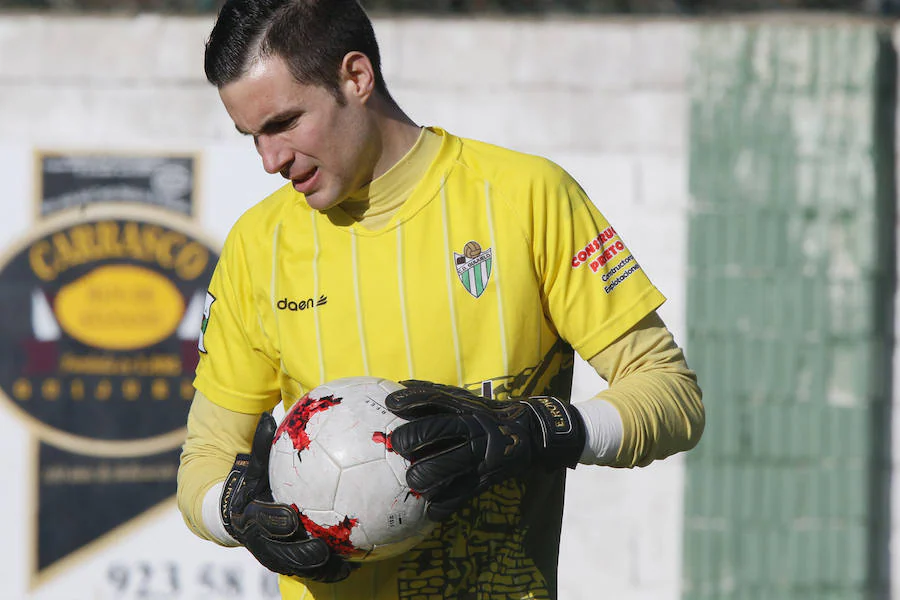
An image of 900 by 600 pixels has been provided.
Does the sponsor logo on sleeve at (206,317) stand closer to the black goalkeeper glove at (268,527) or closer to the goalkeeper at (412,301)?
the goalkeeper at (412,301)

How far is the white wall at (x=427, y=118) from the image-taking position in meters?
4.44

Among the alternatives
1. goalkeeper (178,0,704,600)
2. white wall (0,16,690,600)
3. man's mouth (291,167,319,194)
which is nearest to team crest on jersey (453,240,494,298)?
goalkeeper (178,0,704,600)

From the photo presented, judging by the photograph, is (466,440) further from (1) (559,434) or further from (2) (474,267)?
(2) (474,267)

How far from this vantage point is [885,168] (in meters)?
4.53

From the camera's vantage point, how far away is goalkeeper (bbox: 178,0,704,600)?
197 centimetres

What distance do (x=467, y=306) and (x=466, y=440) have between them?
1.08 feet

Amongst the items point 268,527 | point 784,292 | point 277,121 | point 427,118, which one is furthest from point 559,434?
point 784,292

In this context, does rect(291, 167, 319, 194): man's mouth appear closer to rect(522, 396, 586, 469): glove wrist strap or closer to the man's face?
the man's face

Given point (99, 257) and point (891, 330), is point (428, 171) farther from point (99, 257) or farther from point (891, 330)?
point (891, 330)

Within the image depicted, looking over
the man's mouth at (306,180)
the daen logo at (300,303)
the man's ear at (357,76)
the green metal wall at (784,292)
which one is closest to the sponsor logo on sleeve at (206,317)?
the daen logo at (300,303)

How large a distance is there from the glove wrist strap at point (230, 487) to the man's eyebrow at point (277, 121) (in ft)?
1.89

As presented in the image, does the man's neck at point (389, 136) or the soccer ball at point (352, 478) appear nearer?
the soccer ball at point (352, 478)

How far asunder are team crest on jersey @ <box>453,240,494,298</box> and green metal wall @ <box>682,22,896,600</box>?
8.53ft

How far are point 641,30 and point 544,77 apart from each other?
0.42 m
